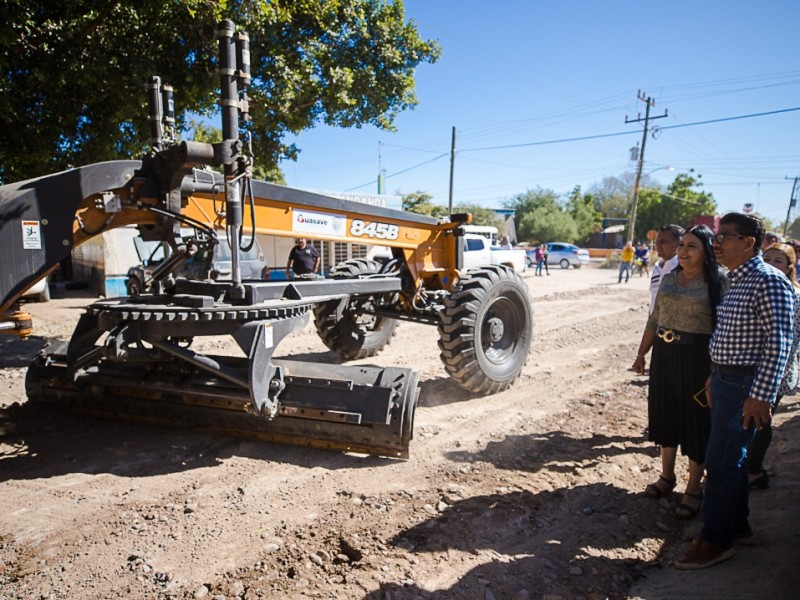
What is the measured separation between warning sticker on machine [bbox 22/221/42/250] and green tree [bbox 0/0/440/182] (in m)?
4.64

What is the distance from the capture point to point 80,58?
23.5 feet

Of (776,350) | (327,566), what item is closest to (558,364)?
(776,350)

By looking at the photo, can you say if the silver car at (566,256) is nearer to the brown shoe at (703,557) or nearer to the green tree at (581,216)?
the green tree at (581,216)

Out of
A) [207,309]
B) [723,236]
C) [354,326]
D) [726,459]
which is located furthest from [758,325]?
[354,326]

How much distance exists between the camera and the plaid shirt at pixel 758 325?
2.57 meters

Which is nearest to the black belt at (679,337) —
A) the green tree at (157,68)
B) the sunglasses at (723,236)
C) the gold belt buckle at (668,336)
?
the gold belt buckle at (668,336)

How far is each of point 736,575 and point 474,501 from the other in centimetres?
147

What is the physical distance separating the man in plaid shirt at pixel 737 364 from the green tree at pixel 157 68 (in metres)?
7.01

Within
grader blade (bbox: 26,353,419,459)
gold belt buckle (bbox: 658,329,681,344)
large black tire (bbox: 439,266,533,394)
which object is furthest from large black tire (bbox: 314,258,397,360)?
gold belt buckle (bbox: 658,329,681,344)

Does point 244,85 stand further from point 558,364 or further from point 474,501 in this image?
point 558,364

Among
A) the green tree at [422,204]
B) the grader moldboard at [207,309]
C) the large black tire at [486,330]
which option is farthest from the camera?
the green tree at [422,204]

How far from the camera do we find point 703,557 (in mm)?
2807

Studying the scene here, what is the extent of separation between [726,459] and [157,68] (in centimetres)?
858

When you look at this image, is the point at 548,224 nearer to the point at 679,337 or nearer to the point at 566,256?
the point at 566,256
